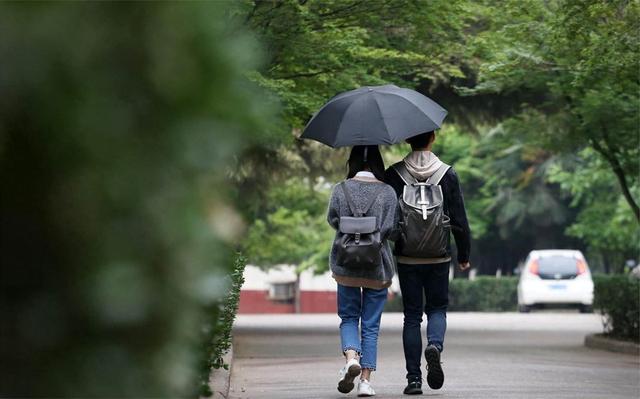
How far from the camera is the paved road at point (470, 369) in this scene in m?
A: 9.95

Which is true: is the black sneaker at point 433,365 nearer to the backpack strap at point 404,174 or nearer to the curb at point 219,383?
the backpack strap at point 404,174

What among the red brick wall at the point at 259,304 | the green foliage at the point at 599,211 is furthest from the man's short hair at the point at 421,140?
the red brick wall at the point at 259,304

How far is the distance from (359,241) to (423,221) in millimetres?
507

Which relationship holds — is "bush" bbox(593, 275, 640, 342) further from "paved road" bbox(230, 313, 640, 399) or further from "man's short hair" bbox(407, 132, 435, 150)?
"man's short hair" bbox(407, 132, 435, 150)

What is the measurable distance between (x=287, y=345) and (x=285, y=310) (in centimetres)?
4673

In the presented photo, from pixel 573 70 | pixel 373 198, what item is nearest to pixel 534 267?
pixel 573 70

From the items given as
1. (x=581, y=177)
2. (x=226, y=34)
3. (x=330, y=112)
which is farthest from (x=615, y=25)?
(x=581, y=177)

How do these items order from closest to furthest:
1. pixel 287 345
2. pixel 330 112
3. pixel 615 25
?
pixel 330 112, pixel 615 25, pixel 287 345

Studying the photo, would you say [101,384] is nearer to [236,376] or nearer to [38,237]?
[38,237]

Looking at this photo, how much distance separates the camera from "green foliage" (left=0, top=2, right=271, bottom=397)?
81.9 inches

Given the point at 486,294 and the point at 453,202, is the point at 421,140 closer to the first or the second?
the point at 453,202

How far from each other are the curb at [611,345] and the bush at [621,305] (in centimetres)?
22

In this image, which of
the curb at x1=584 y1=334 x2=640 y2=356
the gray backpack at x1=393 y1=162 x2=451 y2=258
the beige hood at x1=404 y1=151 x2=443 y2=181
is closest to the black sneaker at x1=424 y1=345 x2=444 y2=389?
the gray backpack at x1=393 y1=162 x2=451 y2=258

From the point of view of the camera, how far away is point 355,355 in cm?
884
